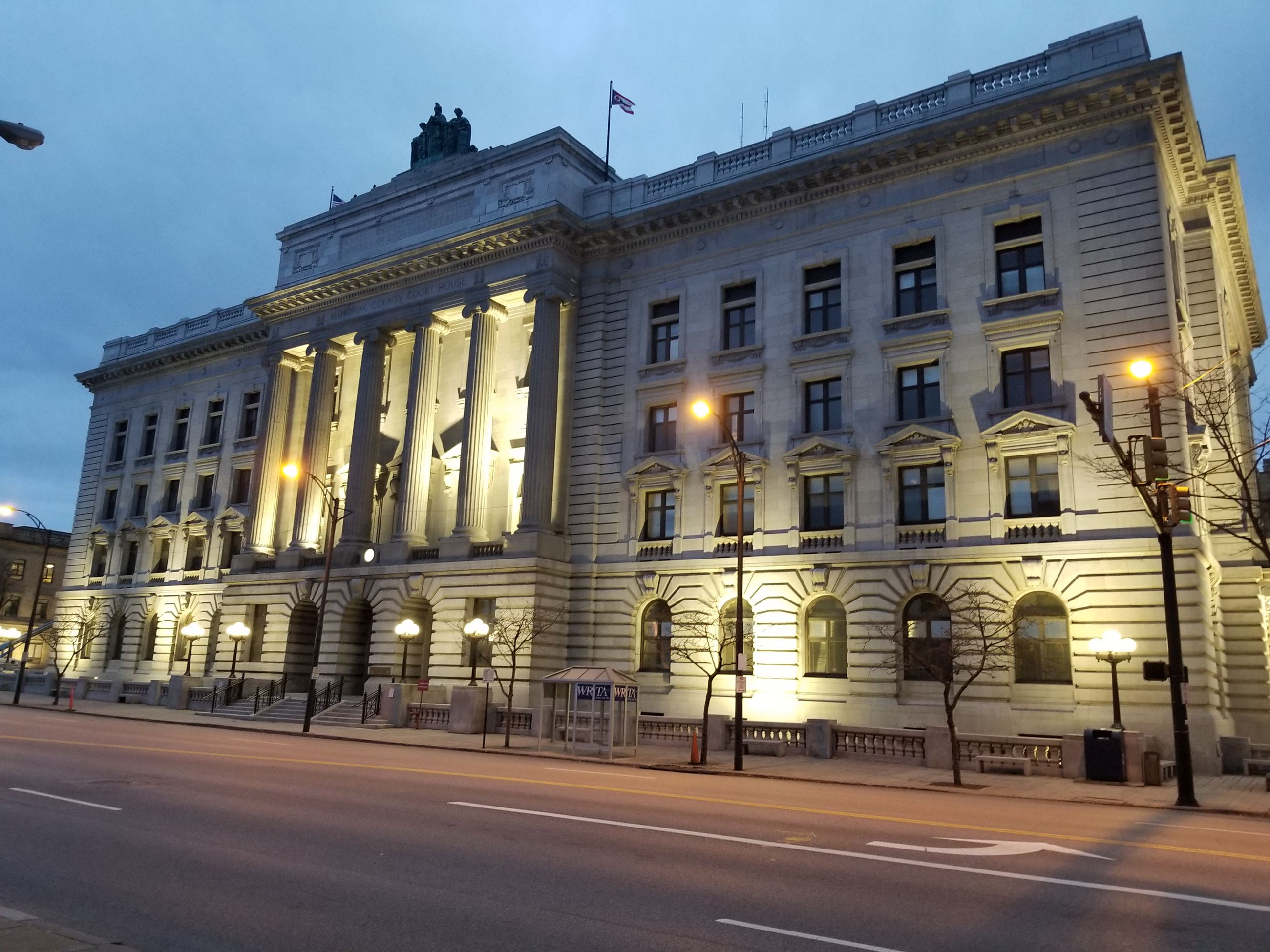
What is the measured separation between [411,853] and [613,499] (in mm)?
30631

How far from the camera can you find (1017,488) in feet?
106

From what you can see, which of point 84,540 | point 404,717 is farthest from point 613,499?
point 84,540

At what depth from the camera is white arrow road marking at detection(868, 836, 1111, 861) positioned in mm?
11820

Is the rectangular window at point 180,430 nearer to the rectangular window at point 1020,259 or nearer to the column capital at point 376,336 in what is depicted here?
the column capital at point 376,336

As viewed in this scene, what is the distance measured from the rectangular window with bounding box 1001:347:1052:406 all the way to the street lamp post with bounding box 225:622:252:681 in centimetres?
3501

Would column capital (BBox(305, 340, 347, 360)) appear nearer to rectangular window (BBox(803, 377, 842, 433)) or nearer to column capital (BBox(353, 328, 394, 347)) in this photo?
column capital (BBox(353, 328, 394, 347))

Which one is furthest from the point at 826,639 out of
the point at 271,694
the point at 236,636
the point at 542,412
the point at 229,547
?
the point at 229,547

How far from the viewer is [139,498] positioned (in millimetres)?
63438

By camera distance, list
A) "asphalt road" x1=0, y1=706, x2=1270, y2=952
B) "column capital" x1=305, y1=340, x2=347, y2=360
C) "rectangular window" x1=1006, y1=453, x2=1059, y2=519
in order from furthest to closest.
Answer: "column capital" x1=305, y1=340, x2=347, y2=360 → "rectangular window" x1=1006, y1=453, x2=1059, y2=519 → "asphalt road" x1=0, y1=706, x2=1270, y2=952

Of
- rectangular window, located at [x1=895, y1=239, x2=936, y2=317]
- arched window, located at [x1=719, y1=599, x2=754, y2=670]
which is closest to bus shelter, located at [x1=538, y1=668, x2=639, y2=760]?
arched window, located at [x1=719, y1=599, x2=754, y2=670]

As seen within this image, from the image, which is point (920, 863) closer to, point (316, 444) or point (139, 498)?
point (316, 444)

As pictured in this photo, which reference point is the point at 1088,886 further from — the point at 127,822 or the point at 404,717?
the point at 404,717

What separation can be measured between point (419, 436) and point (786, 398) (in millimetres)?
18390

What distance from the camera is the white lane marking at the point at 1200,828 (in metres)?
15.1
